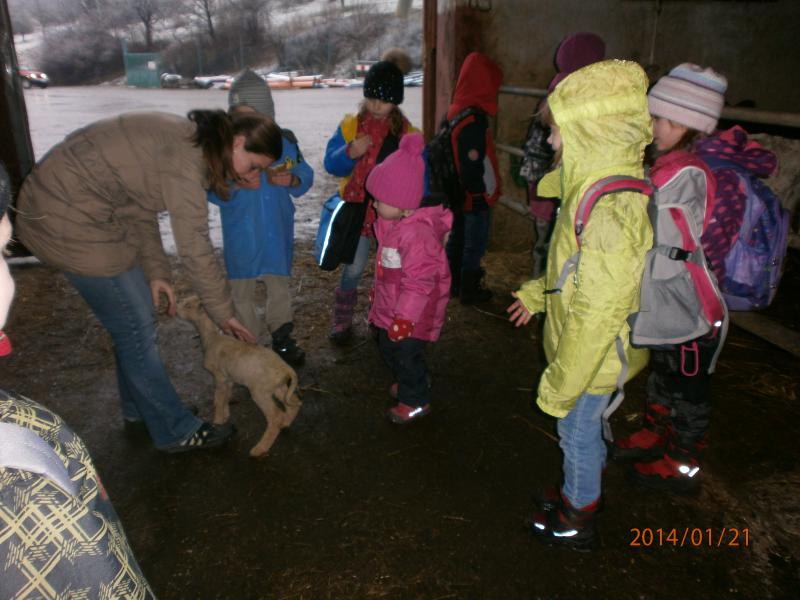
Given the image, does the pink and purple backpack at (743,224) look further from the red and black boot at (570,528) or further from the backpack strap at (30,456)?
the backpack strap at (30,456)

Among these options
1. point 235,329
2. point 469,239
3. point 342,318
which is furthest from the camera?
point 469,239

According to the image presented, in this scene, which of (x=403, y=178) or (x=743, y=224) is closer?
(x=743, y=224)

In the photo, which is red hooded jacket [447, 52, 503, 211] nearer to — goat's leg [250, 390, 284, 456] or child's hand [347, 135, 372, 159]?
child's hand [347, 135, 372, 159]

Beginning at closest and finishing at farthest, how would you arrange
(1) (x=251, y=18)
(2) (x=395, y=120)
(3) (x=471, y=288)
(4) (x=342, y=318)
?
(2) (x=395, y=120) → (4) (x=342, y=318) → (3) (x=471, y=288) → (1) (x=251, y=18)

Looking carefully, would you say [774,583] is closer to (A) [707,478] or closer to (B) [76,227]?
(A) [707,478]

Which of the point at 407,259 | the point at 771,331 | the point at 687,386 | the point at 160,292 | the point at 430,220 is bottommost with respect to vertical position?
the point at 771,331

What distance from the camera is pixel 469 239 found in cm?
465

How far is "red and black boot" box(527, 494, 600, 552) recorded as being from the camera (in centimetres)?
226

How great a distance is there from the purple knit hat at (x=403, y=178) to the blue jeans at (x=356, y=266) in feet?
3.65

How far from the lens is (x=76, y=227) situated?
231 centimetres

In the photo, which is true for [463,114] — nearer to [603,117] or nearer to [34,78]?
[603,117]

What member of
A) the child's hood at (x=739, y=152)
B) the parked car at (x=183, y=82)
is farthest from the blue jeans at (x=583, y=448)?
the parked car at (x=183, y=82)

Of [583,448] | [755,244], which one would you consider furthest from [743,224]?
[583,448]
